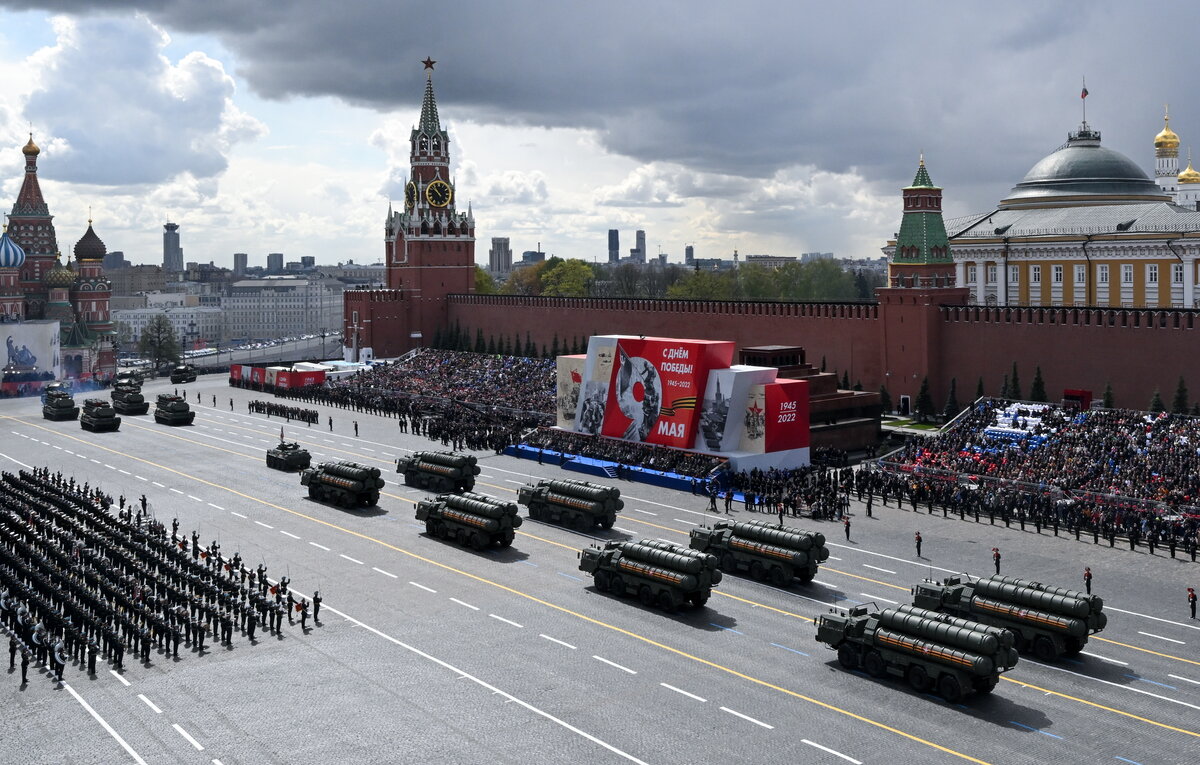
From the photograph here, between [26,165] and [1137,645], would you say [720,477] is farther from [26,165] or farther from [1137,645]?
[26,165]

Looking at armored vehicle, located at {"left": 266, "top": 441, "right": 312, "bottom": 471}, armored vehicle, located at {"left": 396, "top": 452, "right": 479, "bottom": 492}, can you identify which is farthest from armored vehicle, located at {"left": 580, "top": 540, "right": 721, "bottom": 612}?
Result: armored vehicle, located at {"left": 266, "top": 441, "right": 312, "bottom": 471}

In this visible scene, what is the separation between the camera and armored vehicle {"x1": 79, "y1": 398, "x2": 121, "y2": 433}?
217 feet

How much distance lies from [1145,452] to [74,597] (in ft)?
116

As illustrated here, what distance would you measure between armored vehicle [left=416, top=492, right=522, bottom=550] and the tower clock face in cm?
5906

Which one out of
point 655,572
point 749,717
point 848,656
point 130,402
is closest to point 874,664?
point 848,656

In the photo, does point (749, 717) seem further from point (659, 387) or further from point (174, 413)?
point (174, 413)

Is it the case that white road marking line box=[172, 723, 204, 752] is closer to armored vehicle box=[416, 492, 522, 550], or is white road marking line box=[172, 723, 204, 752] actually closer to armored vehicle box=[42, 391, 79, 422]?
armored vehicle box=[416, 492, 522, 550]

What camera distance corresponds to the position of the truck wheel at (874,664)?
25.7 meters

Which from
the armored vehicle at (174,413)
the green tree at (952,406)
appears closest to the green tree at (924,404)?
the green tree at (952,406)

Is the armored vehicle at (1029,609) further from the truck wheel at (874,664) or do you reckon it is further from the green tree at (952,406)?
the green tree at (952,406)

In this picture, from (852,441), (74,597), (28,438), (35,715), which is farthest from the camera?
(28,438)

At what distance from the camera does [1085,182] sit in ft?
269

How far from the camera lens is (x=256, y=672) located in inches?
1033

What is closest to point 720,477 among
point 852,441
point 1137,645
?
point 852,441
